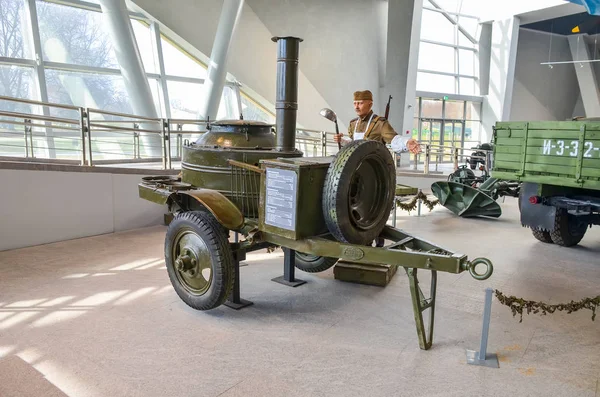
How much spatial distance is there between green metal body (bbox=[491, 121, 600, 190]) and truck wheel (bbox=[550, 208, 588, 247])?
733mm

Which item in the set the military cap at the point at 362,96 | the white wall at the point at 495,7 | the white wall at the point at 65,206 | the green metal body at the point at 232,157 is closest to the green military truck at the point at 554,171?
the military cap at the point at 362,96

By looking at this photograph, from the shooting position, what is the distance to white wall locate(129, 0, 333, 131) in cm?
1329

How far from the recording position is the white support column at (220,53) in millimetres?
12312

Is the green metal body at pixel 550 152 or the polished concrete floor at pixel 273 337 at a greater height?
the green metal body at pixel 550 152

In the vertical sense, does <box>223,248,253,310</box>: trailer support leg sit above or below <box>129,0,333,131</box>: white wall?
below

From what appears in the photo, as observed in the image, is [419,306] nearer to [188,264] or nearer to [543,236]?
[188,264]

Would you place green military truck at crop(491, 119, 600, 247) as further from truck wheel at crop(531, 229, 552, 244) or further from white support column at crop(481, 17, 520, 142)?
white support column at crop(481, 17, 520, 142)

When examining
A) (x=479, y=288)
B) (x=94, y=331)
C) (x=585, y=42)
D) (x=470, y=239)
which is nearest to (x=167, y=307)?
(x=94, y=331)

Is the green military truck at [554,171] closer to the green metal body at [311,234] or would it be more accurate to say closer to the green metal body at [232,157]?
the green metal body at [311,234]

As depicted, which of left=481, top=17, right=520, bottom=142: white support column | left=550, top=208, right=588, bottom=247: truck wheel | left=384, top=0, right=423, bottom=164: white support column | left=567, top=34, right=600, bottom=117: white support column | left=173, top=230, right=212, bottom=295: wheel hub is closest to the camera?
left=173, top=230, right=212, bottom=295: wheel hub

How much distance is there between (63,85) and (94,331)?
940 centimetres

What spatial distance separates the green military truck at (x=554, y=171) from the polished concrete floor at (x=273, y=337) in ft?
3.31

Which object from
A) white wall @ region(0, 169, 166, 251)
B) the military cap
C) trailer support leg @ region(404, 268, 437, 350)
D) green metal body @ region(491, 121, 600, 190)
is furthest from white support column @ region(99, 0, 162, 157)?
trailer support leg @ region(404, 268, 437, 350)

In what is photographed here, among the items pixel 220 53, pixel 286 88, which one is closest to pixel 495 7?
pixel 220 53
